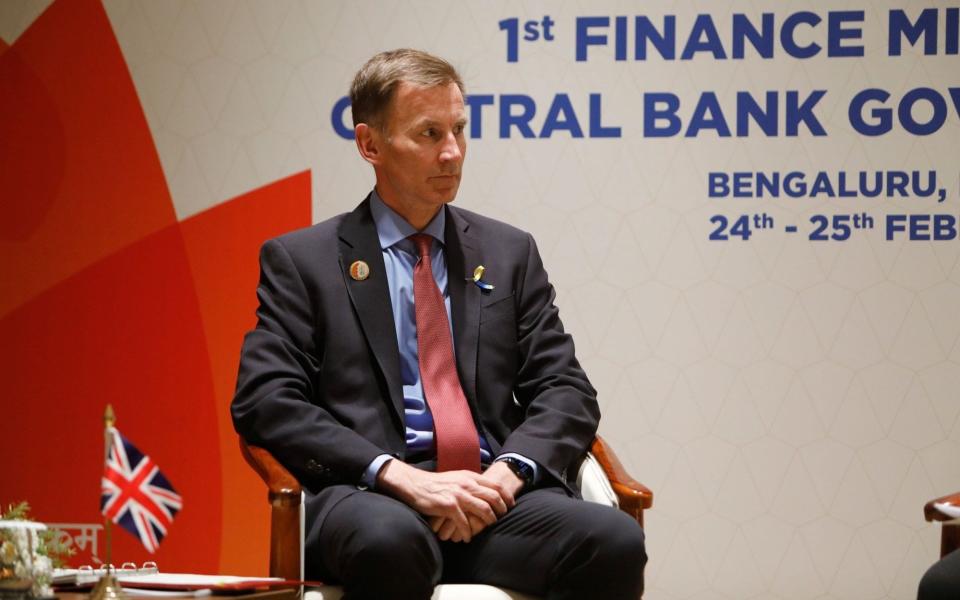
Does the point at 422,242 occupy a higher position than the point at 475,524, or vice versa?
the point at 422,242

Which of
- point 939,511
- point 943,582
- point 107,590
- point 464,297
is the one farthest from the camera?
point 464,297

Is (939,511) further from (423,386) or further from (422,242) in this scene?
A: (422,242)

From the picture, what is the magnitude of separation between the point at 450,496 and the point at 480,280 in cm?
66

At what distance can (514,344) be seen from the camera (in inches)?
127

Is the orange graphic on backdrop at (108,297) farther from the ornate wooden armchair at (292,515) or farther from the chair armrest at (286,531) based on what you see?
the chair armrest at (286,531)

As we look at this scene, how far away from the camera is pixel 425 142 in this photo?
10.3ft

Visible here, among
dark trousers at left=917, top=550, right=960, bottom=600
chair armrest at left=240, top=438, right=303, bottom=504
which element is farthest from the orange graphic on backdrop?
dark trousers at left=917, top=550, right=960, bottom=600

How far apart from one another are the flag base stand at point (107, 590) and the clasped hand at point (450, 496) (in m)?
0.81

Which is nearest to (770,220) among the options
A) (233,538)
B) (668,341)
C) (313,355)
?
(668,341)

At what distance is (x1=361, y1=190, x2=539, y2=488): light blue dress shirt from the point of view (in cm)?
305

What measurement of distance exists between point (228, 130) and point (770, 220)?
1.97 m

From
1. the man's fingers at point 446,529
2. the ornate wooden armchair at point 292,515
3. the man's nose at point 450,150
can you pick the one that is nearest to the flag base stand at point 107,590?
the ornate wooden armchair at point 292,515

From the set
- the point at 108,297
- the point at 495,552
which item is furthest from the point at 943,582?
the point at 108,297

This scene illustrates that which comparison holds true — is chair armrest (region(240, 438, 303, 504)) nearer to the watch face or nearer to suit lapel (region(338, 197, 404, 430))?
suit lapel (region(338, 197, 404, 430))
